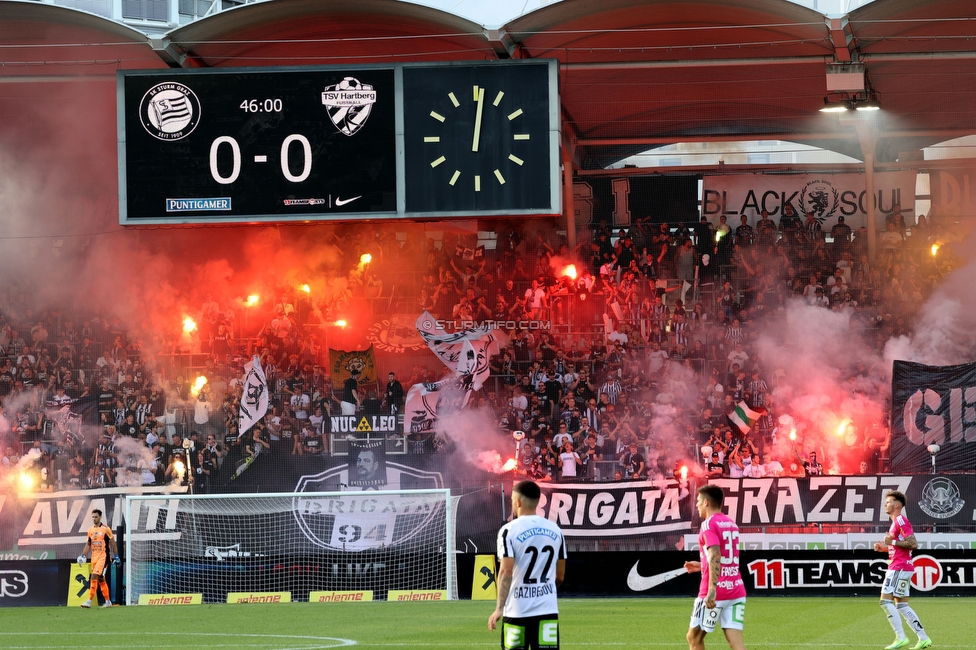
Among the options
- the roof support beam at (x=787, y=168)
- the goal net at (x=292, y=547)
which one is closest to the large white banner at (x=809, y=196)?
the roof support beam at (x=787, y=168)

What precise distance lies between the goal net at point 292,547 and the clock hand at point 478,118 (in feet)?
18.9

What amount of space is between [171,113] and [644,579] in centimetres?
1051

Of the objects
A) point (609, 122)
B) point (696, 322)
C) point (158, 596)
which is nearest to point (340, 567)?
point (158, 596)

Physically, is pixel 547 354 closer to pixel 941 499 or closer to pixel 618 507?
pixel 618 507

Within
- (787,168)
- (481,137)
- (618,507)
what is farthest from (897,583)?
(787,168)

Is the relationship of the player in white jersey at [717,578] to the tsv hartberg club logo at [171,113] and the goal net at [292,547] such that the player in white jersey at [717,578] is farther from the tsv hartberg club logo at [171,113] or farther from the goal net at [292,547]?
the tsv hartberg club logo at [171,113]

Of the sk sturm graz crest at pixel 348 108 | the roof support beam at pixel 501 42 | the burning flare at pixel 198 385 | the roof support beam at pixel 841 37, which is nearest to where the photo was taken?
the sk sturm graz crest at pixel 348 108

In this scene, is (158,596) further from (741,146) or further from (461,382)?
(741,146)

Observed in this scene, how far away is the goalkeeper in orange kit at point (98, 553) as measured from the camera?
60.9 feet

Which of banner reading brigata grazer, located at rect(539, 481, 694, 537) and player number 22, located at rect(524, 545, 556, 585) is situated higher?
player number 22, located at rect(524, 545, 556, 585)

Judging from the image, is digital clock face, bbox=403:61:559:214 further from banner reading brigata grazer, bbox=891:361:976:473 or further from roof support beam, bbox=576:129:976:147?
roof support beam, bbox=576:129:976:147

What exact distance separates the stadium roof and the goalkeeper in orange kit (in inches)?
316

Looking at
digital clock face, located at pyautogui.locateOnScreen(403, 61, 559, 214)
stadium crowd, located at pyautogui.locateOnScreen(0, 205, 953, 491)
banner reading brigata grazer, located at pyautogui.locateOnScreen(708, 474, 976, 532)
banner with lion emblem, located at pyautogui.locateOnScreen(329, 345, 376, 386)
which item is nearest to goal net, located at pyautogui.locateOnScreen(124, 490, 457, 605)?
stadium crowd, located at pyautogui.locateOnScreen(0, 205, 953, 491)

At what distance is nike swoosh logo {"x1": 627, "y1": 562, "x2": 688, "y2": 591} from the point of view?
1880cm
